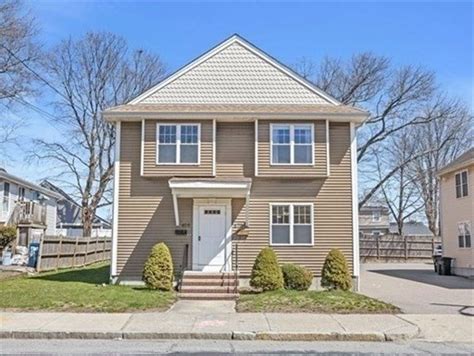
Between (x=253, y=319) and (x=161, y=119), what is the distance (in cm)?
818

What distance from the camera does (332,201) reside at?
17.4 meters

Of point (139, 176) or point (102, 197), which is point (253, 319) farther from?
point (102, 197)

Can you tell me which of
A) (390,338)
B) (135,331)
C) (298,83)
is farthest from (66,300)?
(298,83)

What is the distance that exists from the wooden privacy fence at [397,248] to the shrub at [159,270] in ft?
77.8

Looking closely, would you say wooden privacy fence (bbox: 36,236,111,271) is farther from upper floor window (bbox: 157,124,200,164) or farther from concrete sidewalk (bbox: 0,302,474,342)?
concrete sidewalk (bbox: 0,302,474,342)

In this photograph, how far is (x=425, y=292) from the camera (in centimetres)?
1744

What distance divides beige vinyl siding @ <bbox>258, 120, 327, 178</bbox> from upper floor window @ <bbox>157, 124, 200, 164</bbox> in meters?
2.07

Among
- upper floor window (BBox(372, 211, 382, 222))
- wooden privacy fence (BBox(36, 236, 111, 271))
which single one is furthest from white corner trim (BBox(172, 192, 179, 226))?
upper floor window (BBox(372, 211, 382, 222))

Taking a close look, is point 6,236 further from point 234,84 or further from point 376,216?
point 376,216

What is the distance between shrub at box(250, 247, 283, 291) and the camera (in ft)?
50.8

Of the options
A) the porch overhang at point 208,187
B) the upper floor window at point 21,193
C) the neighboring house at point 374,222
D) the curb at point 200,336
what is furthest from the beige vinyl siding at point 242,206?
the neighboring house at point 374,222

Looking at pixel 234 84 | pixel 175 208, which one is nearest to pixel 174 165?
pixel 175 208

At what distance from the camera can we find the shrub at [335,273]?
16.0 metres

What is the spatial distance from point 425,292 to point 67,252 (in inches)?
613
